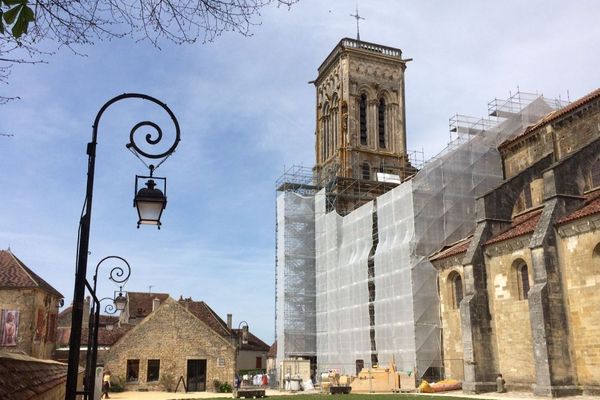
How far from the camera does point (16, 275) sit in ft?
100

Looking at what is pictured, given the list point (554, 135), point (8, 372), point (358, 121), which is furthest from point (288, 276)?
point (8, 372)

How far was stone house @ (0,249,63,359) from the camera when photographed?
2878 cm

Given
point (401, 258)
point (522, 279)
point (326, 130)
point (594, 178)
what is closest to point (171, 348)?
point (401, 258)

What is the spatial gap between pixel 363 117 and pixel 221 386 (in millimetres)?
25719

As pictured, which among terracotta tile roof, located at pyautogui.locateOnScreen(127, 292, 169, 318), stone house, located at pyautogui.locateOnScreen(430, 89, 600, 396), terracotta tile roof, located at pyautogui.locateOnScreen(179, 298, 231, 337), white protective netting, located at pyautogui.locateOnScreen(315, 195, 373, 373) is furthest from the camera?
terracotta tile roof, located at pyautogui.locateOnScreen(127, 292, 169, 318)

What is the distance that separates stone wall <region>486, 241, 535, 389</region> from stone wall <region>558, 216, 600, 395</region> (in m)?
1.85

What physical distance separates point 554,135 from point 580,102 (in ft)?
6.97

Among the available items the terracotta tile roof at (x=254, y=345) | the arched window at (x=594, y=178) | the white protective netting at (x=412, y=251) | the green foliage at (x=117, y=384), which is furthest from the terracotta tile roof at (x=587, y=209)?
the terracotta tile roof at (x=254, y=345)

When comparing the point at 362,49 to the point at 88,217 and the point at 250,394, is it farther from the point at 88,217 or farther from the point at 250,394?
the point at 88,217

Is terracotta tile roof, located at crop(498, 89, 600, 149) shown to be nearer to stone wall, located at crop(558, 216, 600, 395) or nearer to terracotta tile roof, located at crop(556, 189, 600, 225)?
terracotta tile roof, located at crop(556, 189, 600, 225)

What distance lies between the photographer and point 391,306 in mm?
30906

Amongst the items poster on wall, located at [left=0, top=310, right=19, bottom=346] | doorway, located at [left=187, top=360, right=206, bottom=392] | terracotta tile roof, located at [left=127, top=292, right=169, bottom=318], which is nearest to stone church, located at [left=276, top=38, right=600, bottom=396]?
doorway, located at [left=187, top=360, right=206, bottom=392]

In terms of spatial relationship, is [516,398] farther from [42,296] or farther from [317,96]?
[317,96]

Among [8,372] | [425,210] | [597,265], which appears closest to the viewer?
[8,372]
